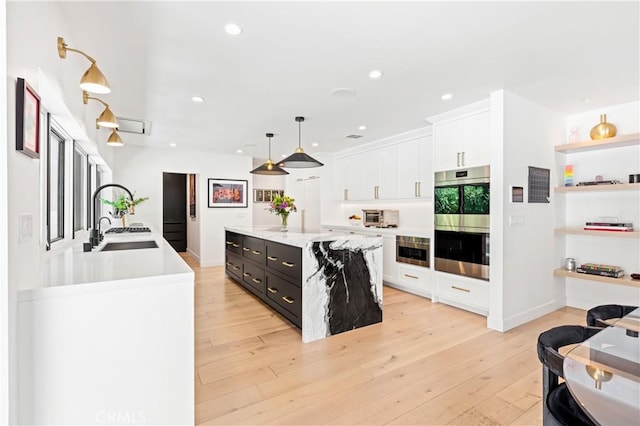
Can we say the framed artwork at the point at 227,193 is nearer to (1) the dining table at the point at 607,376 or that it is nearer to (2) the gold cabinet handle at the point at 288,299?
(2) the gold cabinet handle at the point at 288,299

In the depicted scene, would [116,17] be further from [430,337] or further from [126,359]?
[430,337]

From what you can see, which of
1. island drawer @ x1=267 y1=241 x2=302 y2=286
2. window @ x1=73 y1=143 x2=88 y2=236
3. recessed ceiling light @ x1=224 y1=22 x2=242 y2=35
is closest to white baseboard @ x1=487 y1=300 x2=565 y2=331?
island drawer @ x1=267 y1=241 x2=302 y2=286

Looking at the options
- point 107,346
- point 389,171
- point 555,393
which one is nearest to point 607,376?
point 555,393

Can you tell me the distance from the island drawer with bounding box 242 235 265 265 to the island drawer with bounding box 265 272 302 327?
0.31 meters

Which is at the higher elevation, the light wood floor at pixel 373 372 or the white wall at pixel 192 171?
the white wall at pixel 192 171

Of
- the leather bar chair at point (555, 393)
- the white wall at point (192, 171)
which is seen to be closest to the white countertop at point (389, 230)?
the white wall at point (192, 171)

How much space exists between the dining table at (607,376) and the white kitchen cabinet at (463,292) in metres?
2.11

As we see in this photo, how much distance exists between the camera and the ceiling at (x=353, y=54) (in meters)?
1.94

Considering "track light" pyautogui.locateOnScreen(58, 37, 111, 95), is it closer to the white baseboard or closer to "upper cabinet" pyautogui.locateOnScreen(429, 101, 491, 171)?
"upper cabinet" pyautogui.locateOnScreen(429, 101, 491, 171)

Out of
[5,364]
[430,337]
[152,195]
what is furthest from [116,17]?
[152,195]

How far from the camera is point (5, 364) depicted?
108 cm

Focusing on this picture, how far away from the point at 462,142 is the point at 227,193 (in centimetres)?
503

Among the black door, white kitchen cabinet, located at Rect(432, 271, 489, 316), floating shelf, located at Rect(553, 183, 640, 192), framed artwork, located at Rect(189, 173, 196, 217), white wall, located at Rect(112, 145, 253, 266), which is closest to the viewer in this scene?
floating shelf, located at Rect(553, 183, 640, 192)

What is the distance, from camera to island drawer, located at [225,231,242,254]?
4.82m
